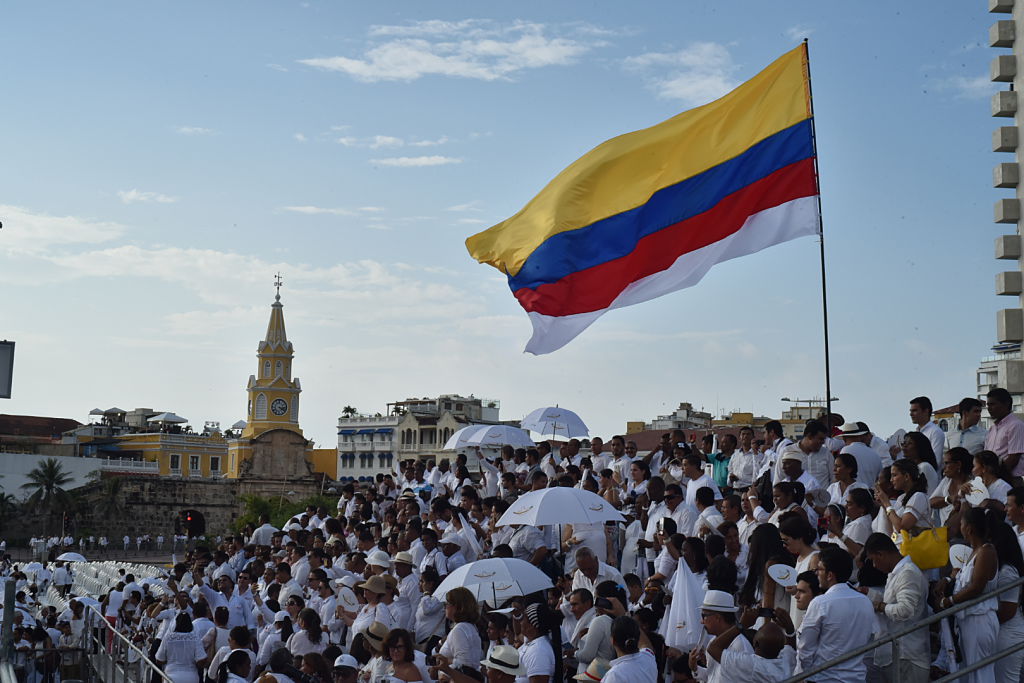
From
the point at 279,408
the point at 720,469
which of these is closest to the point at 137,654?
the point at 720,469

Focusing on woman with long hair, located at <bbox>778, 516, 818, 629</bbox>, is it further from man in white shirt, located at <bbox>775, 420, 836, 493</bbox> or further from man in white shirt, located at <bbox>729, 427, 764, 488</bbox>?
man in white shirt, located at <bbox>729, 427, 764, 488</bbox>

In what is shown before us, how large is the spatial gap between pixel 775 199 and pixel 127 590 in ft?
58.2

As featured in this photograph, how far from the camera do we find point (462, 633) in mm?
10430

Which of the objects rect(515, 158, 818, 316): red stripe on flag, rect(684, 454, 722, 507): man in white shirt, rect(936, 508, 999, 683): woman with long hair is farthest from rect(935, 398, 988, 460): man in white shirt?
rect(515, 158, 818, 316): red stripe on flag

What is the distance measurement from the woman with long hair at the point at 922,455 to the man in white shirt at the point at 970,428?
0.30 metres

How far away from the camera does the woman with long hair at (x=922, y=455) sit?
10341mm

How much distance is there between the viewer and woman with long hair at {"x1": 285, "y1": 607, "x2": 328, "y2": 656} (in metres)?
12.1

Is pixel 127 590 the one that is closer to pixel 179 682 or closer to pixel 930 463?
pixel 179 682

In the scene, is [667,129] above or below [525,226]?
above

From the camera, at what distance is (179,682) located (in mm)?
13758

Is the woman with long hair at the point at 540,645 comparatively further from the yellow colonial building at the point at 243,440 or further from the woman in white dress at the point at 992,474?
the yellow colonial building at the point at 243,440

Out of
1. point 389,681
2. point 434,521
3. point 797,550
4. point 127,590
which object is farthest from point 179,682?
point 127,590

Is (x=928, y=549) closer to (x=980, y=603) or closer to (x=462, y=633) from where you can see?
(x=980, y=603)

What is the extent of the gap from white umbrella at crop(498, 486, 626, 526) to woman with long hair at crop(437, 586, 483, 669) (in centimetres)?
168
